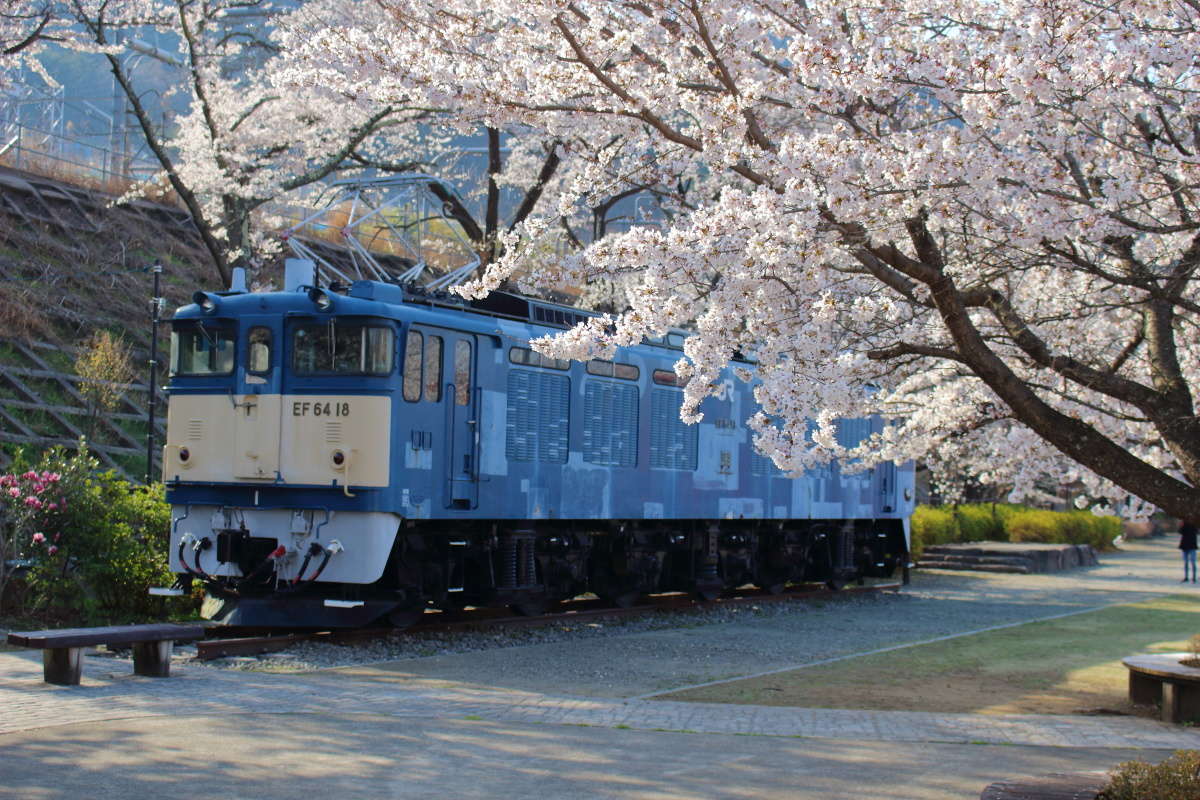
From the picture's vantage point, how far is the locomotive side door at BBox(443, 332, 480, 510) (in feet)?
44.8

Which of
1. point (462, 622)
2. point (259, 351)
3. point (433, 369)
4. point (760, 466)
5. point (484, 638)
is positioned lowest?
point (484, 638)

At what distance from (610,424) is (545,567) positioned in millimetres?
1907

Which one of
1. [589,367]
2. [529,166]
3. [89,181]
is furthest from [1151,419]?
[89,181]

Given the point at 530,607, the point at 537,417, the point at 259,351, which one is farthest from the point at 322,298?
the point at 530,607

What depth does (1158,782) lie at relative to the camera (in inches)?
229

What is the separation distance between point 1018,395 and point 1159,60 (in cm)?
238

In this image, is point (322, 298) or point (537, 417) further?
point (537, 417)

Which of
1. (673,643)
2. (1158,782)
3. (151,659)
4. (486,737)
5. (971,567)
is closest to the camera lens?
(1158,782)

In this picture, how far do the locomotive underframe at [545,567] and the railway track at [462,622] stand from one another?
20 centimetres

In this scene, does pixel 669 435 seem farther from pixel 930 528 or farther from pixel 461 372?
pixel 930 528

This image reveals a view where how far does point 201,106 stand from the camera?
67.9 ft

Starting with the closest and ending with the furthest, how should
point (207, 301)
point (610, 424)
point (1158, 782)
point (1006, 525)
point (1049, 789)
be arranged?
1. point (1158, 782)
2. point (1049, 789)
3. point (207, 301)
4. point (610, 424)
5. point (1006, 525)

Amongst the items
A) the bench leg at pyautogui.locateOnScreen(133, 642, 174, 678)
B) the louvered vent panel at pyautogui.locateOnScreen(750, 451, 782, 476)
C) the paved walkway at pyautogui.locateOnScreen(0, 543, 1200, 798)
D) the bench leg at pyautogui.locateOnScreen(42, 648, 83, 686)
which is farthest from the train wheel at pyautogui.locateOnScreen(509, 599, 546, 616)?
the bench leg at pyautogui.locateOnScreen(42, 648, 83, 686)

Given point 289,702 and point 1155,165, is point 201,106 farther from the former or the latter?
point 1155,165
